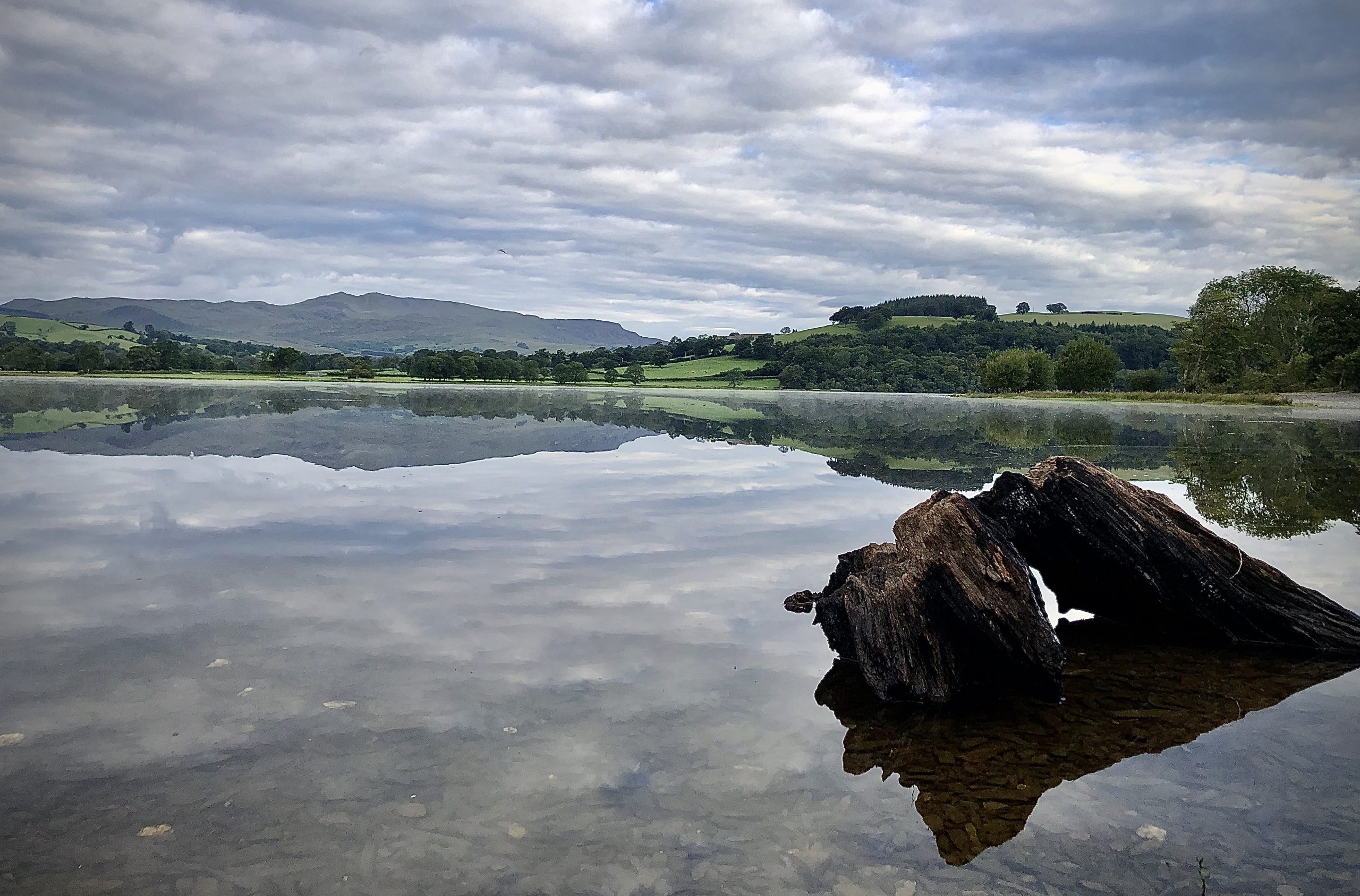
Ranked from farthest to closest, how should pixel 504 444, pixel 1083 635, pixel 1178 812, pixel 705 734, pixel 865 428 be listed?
pixel 865 428 → pixel 504 444 → pixel 1083 635 → pixel 705 734 → pixel 1178 812

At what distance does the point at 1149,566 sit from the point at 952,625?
3.84 meters

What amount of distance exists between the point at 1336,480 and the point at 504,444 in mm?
28797

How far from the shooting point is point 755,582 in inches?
502

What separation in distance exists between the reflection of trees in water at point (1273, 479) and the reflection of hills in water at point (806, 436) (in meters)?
0.10

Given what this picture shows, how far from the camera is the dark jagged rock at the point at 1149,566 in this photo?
1029cm

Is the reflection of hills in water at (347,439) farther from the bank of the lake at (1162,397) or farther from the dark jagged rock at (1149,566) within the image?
the bank of the lake at (1162,397)

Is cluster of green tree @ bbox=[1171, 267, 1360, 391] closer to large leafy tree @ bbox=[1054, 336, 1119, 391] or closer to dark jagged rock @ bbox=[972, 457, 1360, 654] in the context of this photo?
large leafy tree @ bbox=[1054, 336, 1119, 391]

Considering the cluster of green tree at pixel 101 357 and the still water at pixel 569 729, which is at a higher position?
the cluster of green tree at pixel 101 357

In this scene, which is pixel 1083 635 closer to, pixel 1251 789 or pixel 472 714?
pixel 1251 789

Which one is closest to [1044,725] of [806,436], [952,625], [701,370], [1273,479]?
[952,625]

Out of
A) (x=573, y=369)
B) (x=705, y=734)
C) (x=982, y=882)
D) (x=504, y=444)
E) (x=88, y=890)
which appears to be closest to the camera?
(x=88, y=890)

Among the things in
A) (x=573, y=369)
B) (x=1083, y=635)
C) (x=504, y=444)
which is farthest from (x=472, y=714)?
(x=573, y=369)

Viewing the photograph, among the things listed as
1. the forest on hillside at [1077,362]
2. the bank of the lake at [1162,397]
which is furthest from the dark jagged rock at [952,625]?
the forest on hillside at [1077,362]

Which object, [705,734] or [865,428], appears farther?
[865,428]
